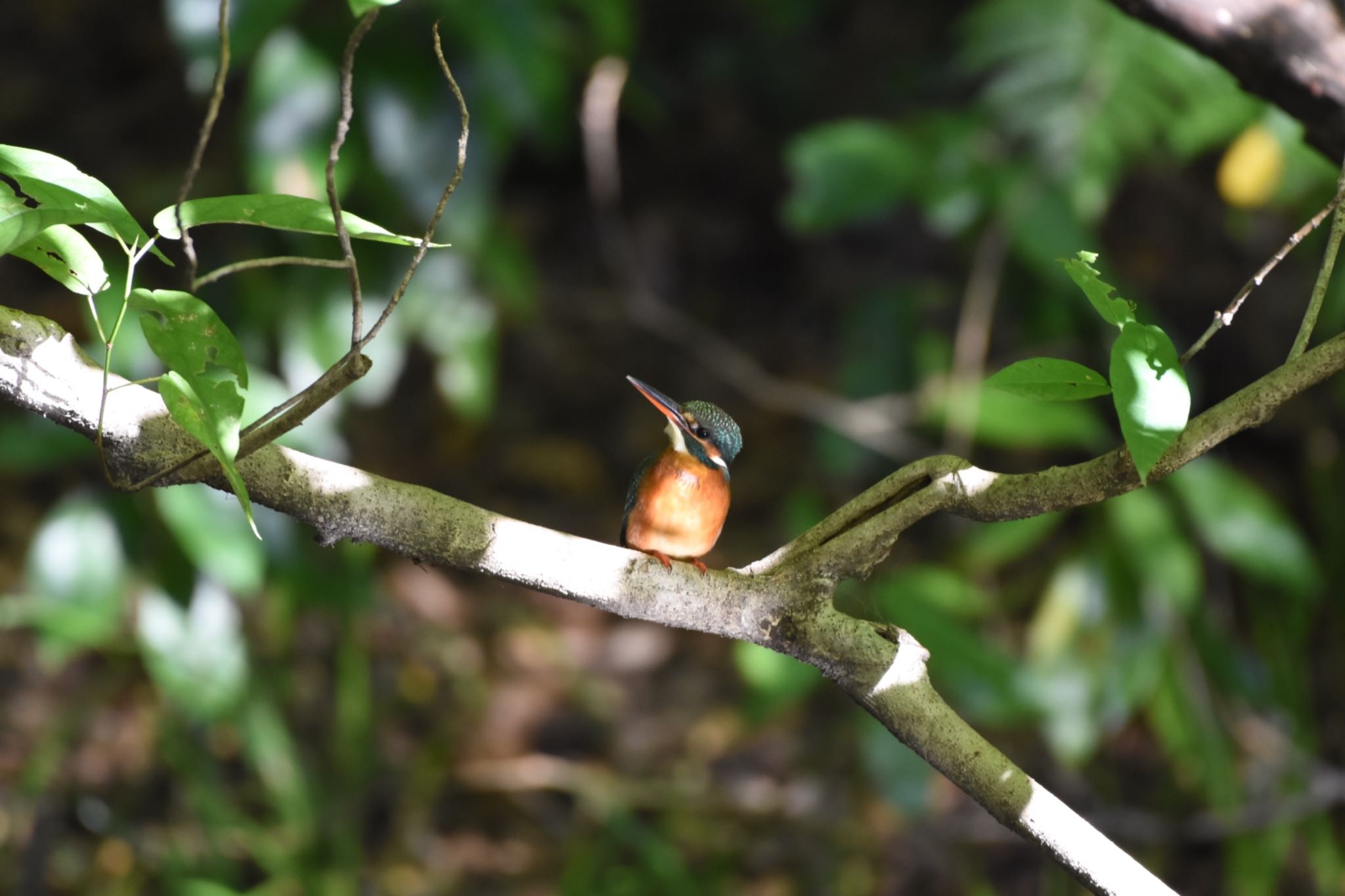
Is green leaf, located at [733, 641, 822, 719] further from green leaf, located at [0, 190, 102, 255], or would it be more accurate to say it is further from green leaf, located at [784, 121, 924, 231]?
green leaf, located at [0, 190, 102, 255]

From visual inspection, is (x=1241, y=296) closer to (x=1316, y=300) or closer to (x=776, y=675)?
(x=1316, y=300)

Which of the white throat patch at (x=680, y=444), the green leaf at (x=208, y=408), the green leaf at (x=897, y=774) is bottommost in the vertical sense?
the green leaf at (x=208, y=408)

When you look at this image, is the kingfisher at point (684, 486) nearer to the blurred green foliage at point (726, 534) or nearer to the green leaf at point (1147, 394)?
the green leaf at point (1147, 394)

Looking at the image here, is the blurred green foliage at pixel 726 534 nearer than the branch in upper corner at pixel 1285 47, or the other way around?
the branch in upper corner at pixel 1285 47

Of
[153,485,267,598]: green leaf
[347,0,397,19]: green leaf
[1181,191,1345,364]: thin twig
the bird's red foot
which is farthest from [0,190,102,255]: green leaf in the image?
[153,485,267,598]: green leaf

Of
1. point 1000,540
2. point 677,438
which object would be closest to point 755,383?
point 1000,540

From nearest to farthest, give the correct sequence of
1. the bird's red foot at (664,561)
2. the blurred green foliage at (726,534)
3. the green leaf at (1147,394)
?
the green leaf at (1147,394)
the bird's red foot at (664,561)
the blurred green foliage at (726,534)

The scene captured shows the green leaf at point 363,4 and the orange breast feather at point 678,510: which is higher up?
the orange breast feather at point 678,510

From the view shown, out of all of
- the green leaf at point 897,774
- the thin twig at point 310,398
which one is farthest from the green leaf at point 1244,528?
the thin twig at point 310,398
